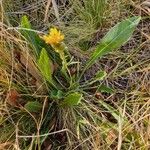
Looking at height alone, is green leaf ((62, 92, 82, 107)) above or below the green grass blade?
below

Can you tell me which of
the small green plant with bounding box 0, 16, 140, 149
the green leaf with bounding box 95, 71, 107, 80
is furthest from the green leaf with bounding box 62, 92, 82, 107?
the green leaf with bounding box 95, 71, 107, 80

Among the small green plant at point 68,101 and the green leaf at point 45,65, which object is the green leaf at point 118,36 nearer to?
the small green plant at point 68,101

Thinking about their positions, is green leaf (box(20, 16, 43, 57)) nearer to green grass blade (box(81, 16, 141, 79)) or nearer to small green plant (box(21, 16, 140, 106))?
small green plant (box(21, 16, 140, 106))

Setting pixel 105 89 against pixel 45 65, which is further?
pixel 105 89

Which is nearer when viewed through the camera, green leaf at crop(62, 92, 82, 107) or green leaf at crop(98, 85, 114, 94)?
green leaf at crop(62, 92, 82, 107)

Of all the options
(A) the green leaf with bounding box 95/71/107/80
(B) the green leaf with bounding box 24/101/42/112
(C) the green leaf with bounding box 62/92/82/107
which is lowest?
(B) the green leaf with bounding box 24/101/42/112

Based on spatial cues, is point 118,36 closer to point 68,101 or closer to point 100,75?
point 100,75

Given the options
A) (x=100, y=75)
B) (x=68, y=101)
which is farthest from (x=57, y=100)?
(x=100, y=75)

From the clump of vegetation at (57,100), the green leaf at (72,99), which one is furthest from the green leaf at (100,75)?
the green leaf at (72,99)
